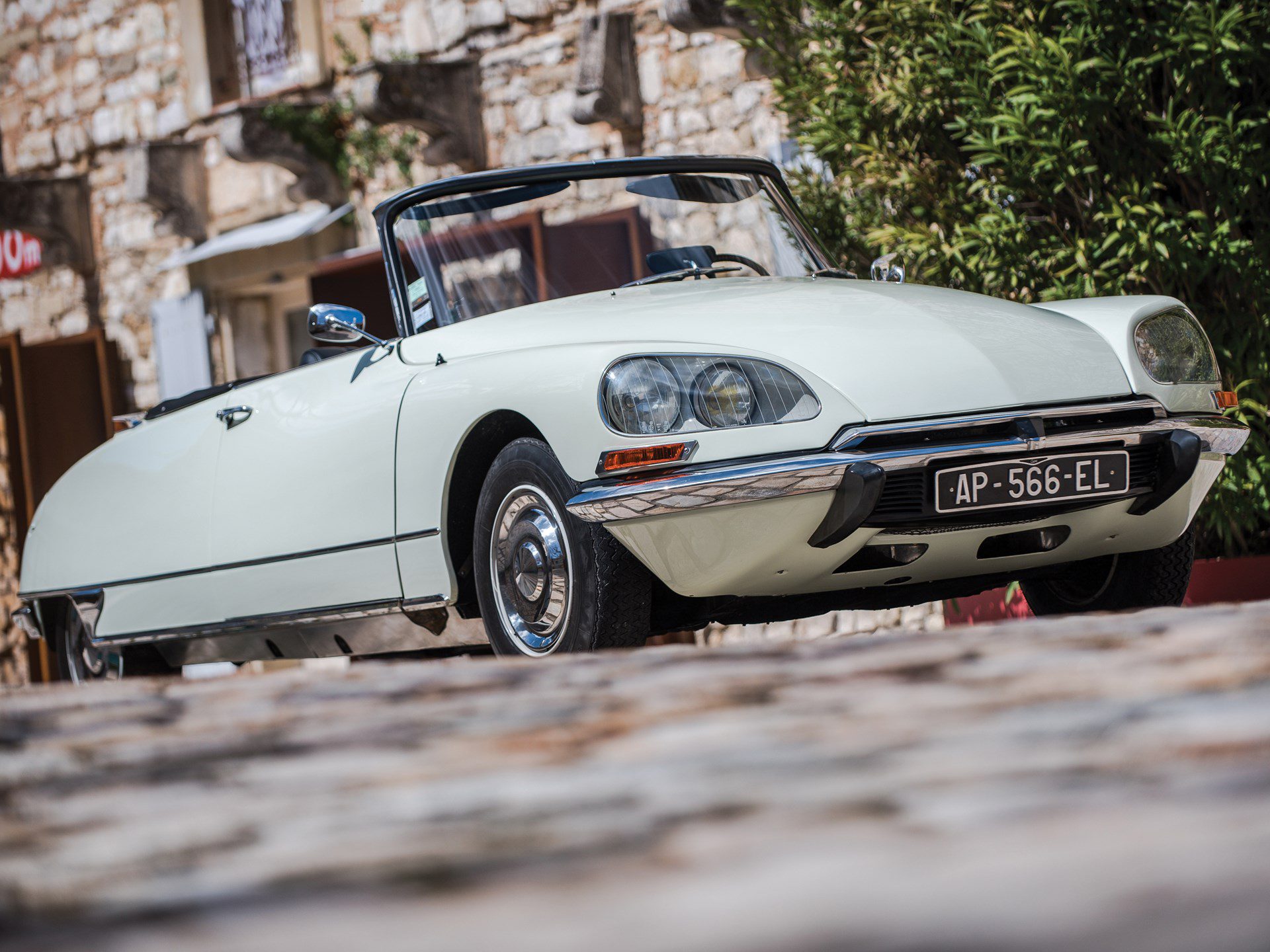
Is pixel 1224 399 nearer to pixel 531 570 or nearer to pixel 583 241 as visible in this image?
pixel 531 570

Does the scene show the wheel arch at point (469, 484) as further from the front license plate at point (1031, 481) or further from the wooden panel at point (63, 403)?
the wooden panel at point (63, 403)

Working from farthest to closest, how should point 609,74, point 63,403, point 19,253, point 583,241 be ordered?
point 19,253
point 63,403
point 609,74
point 583,241

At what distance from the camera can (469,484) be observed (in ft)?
13.5

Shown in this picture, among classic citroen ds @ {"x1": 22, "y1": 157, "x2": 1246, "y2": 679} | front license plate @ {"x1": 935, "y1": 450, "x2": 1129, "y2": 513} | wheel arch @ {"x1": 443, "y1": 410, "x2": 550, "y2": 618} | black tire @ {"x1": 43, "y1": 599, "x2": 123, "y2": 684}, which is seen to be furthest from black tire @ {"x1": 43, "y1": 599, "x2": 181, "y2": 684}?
front license plate @ {"x1": 935, "y1": 450, "x2": 1129, "y2": 513}

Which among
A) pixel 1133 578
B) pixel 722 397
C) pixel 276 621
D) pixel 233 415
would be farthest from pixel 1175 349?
pixel 233 415

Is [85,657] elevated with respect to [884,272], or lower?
lower

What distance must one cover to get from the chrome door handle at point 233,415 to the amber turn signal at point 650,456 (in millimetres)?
1961

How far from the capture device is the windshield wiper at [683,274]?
4734 mm

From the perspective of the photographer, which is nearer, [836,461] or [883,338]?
[836,461]

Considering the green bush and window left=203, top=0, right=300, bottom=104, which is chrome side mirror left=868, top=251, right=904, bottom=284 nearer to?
the green bush

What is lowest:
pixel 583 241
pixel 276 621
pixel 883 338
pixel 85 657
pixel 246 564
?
pixel 85 657

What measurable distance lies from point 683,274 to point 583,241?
2.49 ft

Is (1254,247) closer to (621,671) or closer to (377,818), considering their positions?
(621,671)

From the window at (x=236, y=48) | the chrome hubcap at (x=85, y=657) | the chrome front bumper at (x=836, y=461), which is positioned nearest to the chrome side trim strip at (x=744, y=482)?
the chrome front bumper at (x=836, y=461)
